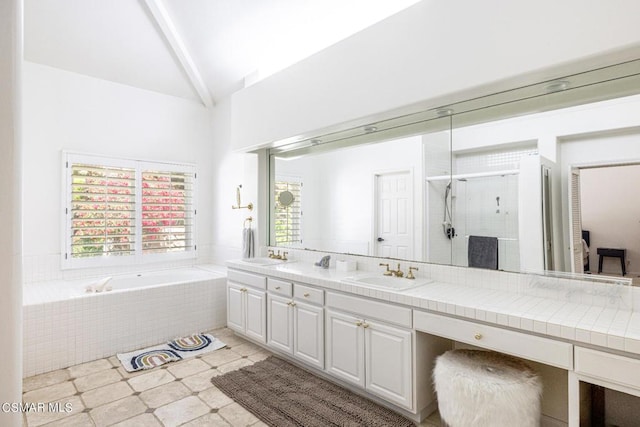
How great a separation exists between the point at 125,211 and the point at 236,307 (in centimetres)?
189

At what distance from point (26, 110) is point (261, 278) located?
3033 millimetres

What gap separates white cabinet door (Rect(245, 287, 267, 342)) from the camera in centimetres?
326

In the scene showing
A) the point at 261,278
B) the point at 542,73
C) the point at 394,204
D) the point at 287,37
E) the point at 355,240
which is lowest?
the point at 261,278

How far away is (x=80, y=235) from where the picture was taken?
152 inches

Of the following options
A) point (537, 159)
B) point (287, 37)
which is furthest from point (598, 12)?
point (287, 37)

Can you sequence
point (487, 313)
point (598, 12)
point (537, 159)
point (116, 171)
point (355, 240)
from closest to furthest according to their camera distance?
point (598, 12) < point (487, 313) < point (537, 159) < point (355, 240) < point (116, 171)

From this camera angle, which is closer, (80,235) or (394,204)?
(394,204)

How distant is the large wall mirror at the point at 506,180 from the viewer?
1.93 meters

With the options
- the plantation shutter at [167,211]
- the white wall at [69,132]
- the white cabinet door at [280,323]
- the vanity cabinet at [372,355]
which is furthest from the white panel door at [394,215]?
the white wall at [69,132]

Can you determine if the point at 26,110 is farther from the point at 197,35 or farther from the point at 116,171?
the point at 197,35

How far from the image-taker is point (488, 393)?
5.58ft

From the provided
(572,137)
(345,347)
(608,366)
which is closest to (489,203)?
(572,137)

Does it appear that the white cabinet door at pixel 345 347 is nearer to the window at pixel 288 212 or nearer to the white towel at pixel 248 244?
the window at pixel 288 212

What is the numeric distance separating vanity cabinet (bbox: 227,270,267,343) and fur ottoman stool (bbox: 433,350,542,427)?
182cm
